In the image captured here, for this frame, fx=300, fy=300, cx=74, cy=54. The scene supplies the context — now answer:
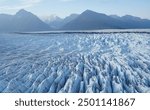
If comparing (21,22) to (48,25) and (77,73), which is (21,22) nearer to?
(48,25)

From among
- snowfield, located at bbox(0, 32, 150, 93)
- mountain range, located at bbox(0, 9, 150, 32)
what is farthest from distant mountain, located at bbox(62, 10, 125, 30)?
snowfield, located at bbox(0, 32, 150, 93)

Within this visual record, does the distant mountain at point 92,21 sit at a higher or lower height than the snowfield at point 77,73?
lower

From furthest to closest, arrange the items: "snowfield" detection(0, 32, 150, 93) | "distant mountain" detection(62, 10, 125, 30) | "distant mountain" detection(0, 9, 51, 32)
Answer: "distant mountain" detection(0, 9, 51, 32) → "distant mountain" detection(62, 10, 125, 30) → "snowfield" detection(0, 32, 150, 93)

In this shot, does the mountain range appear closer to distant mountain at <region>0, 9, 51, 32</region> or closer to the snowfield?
distant mountain at <region>0, 9, 51, 32</region>

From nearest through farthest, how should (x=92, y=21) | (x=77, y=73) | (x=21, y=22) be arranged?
1. (x=77, y=73)
2. (x=92, y=21)
3. (x=21, y=22)

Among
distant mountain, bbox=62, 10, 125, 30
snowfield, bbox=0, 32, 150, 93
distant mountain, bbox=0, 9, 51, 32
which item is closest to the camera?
snowfield, bbox=0, 32, 150, 93

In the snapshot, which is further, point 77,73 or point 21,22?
point 21,22

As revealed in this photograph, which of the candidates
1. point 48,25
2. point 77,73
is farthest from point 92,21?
point 77,73

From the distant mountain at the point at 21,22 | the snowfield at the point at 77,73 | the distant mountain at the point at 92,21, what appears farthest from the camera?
the distant mountain at the point at 21,22

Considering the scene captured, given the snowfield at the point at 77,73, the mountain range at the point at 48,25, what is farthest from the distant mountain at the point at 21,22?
the snowfield at the point at 77,73

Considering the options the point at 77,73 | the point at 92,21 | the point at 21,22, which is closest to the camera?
the point at 77,73

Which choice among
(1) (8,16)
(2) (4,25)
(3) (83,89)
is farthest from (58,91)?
(1) (8,16)

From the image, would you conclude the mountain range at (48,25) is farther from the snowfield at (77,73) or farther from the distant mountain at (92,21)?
the snowfield at (77,73)
